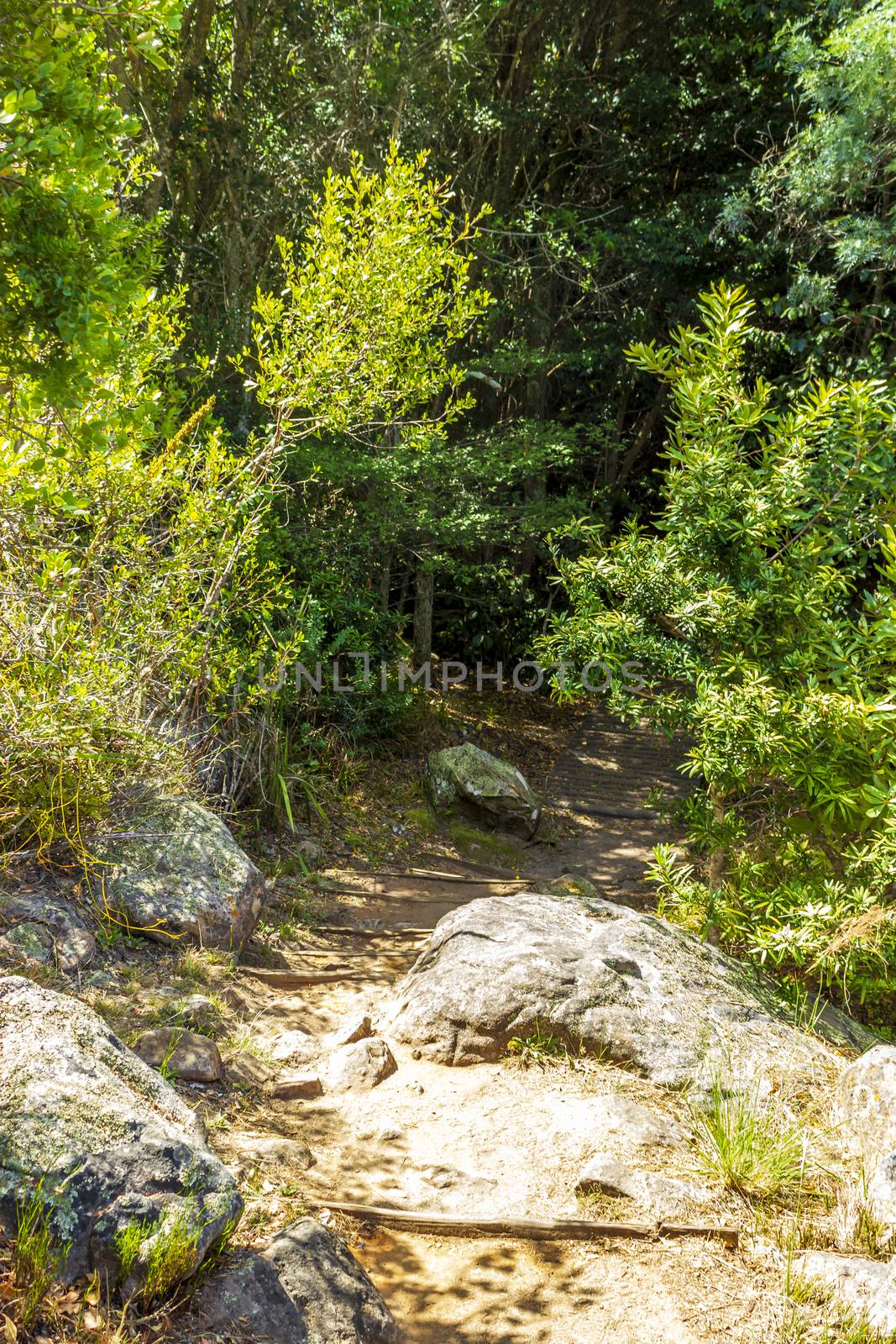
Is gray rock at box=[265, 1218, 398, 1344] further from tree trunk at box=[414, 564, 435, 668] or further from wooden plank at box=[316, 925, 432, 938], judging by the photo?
tree trunk at box=[414, 564, 435, 668]

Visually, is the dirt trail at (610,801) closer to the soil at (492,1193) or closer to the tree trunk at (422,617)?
the tree trunk at (422,617)

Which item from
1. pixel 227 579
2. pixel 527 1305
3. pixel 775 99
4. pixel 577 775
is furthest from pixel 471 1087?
pixel 775 99

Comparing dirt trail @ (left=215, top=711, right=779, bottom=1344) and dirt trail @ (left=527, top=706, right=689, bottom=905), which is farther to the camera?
dirt trail @ (left=527, top=706, right=689, bottom=905)

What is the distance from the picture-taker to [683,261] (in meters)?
9.27

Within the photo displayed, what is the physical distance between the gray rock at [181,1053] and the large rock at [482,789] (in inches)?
180

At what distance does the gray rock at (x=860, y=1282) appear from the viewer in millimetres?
2635

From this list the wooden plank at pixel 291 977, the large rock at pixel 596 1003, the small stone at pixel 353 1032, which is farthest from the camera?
the wooden plank at pixel 291 977

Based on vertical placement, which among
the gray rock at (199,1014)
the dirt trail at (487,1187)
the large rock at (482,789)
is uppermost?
the large rock at (482,789)

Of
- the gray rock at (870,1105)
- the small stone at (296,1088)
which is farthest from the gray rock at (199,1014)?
the gray rock at (870,1105)

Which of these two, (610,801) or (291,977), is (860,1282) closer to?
(291,977)

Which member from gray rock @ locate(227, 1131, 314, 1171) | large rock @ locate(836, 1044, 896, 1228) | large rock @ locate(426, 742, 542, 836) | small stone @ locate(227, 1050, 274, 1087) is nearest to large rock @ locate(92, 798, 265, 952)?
small stone @ locate(227, 1050, 274, 1087)

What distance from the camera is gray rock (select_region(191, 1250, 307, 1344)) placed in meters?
2.44

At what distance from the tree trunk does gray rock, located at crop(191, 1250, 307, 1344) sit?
7.50 m

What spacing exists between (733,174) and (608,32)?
241 cm
